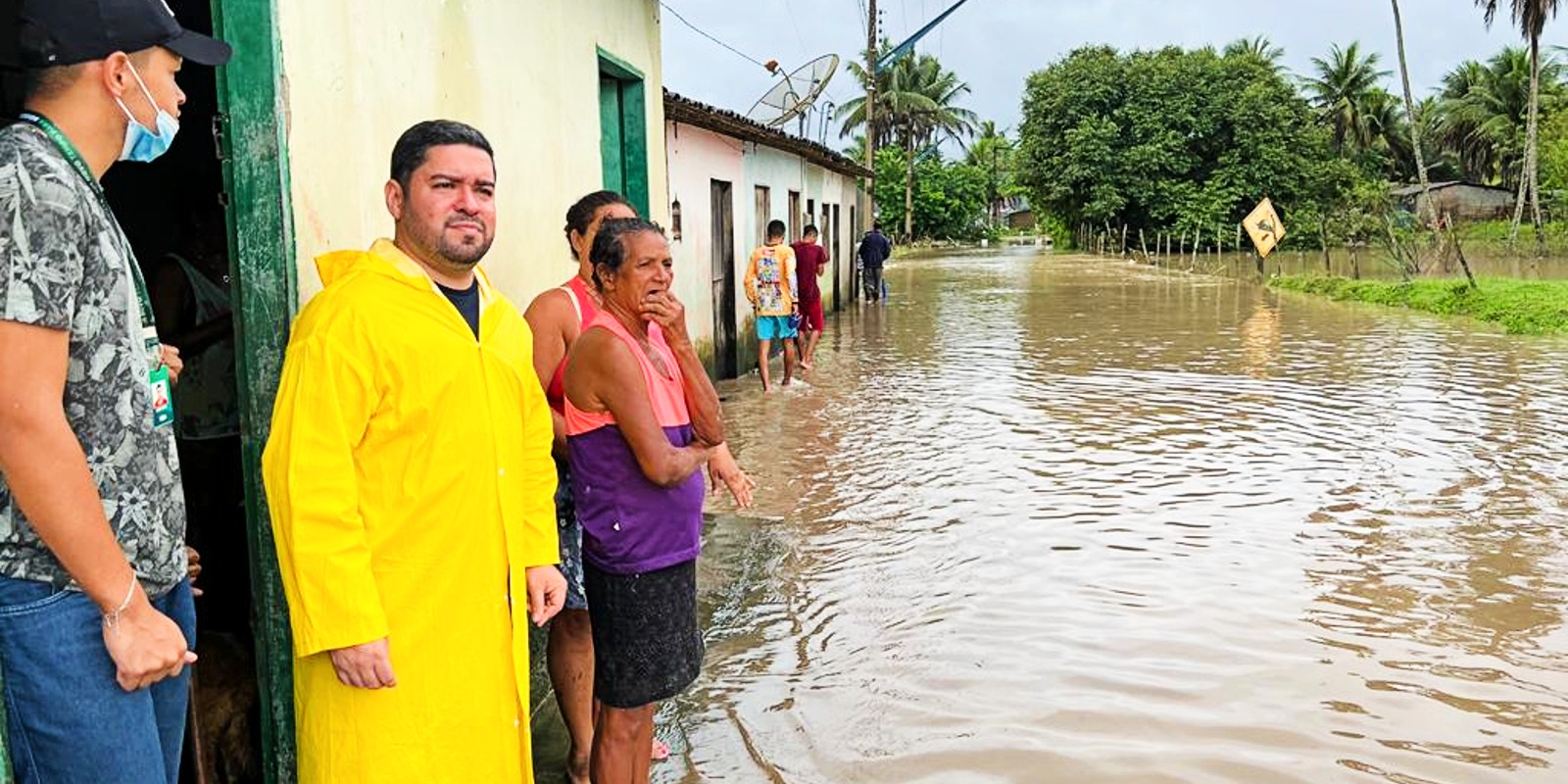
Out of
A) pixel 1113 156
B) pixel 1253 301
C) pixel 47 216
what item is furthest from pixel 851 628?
pixel 1113 156

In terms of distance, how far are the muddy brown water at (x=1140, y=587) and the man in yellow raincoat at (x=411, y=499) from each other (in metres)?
1.36

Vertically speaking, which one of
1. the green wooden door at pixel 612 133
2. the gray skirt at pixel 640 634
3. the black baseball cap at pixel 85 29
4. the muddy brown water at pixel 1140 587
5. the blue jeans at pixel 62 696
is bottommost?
the muddy brown water at pixel 1140 587

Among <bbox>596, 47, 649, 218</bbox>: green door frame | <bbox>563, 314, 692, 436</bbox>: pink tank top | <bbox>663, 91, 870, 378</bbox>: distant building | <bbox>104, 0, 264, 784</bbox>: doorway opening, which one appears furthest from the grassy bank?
<bbox>104, 0, 264, 784</bbox>: doorway opening

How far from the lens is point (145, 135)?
2.01m

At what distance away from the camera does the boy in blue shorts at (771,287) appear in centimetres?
1135

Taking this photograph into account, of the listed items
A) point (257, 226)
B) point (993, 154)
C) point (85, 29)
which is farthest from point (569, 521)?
point (993, 154)

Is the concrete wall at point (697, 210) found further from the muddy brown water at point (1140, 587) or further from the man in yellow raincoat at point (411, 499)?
the man in yellow raincoat at point (411, 499)

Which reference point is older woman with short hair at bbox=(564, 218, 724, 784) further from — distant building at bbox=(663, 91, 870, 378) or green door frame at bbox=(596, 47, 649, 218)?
distant building at bbox=(663, 91, 870, 378)

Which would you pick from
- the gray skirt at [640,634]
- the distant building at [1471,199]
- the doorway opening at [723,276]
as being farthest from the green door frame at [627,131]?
the distant building at [1471,199]

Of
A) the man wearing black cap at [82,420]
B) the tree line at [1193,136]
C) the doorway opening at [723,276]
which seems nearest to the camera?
the man wearing black cap at [82,420]

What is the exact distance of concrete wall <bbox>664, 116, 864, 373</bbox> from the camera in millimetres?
11453

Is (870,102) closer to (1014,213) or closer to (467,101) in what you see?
(467,101)

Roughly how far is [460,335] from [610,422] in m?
0.57

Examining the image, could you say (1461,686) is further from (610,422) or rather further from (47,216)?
(47,216)
